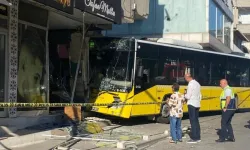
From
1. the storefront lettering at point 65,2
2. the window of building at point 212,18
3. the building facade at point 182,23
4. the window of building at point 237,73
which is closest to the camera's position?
the storefront lettering at point 65,2

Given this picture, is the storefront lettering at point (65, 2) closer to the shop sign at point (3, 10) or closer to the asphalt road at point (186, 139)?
the shop sign at point (3, 10)

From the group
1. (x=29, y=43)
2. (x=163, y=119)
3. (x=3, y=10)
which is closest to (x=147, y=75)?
(x=163, y=119)

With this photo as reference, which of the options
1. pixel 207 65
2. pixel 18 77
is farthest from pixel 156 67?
pixel 18 77

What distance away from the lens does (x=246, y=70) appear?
24.3 m

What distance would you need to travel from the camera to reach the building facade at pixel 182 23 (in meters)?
29.0

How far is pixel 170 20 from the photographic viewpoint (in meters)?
30.0

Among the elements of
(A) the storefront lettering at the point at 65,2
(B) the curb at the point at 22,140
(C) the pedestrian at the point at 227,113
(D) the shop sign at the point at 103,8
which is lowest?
(B) the curb at the point at 22,140

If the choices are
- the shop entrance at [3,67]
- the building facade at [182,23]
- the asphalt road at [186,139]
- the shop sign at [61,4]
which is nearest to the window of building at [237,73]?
the asphalt road at [186,139]

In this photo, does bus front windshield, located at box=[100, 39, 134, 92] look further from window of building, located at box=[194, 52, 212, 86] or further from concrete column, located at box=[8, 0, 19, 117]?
window of building, located at box=[194, 52, 212, 86]

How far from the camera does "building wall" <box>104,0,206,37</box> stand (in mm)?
29219

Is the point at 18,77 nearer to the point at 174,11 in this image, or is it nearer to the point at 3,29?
the point at 3,29

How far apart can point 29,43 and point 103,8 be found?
2610 millimetres

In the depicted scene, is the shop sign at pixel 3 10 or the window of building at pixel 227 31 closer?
the shop sign at pixel 3 10

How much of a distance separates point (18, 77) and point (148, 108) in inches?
207
